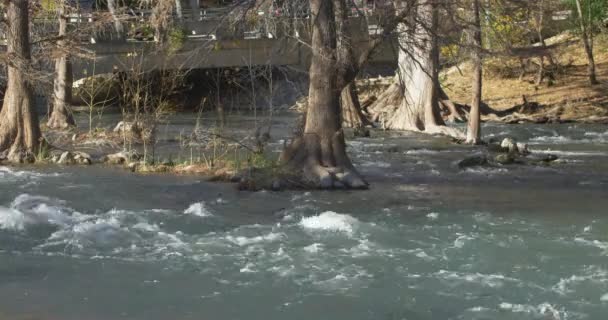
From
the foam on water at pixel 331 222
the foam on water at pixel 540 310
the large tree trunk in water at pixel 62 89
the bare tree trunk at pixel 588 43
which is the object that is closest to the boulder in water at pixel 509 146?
the foam on water at pixel 331 222

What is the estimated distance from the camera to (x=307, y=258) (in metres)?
12.6

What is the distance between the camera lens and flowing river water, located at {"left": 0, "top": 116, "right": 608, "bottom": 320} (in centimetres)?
1038

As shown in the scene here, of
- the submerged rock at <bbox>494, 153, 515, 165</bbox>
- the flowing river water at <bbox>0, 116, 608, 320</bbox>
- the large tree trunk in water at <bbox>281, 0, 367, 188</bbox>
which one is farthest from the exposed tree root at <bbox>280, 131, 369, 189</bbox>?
the submerged rock at <bbox>494, 153, 515, 165</bbox>

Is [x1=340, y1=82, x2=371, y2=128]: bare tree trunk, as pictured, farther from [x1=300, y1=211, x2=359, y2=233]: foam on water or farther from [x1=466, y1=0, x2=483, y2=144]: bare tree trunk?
[x1=300, y1=211, x2=359, y2=233]: foam on water

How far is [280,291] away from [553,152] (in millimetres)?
16412

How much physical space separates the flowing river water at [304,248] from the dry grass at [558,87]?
17040mm

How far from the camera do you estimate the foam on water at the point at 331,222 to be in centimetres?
1459

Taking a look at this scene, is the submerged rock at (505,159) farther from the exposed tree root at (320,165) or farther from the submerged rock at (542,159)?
the exposed tree root at (320,165)

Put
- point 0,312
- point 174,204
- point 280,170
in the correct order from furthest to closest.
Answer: point 280,170 → point 174,204 → point 0,312

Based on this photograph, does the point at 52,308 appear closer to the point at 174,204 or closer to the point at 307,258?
the point at 307,258

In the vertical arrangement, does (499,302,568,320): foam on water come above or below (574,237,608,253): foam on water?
below

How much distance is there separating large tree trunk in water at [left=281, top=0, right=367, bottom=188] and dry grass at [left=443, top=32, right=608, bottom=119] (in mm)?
19155

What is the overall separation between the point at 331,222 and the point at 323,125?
4306mm

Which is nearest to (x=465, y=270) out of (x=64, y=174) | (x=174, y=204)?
(x=174, y=204)
